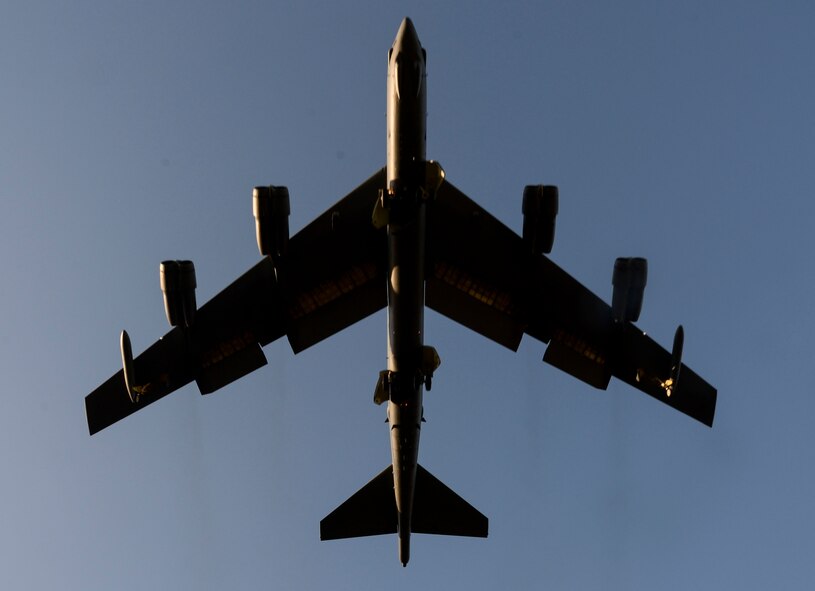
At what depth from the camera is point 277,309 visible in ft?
83.5

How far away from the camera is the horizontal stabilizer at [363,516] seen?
2759 centimetres

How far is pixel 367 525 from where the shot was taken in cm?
2762

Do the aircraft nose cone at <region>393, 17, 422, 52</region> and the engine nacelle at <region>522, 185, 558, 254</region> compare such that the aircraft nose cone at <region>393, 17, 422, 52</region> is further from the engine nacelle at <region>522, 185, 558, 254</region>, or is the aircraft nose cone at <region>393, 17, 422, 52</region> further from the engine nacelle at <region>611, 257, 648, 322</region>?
the engine nacelle at <region>611, 257, 648, 322</region>

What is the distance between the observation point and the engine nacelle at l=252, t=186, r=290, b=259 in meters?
21.9

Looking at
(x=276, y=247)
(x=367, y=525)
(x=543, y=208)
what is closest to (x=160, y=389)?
(x=276, y=247)

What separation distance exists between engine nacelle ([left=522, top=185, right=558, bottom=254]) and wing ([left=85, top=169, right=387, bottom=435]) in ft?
14.5

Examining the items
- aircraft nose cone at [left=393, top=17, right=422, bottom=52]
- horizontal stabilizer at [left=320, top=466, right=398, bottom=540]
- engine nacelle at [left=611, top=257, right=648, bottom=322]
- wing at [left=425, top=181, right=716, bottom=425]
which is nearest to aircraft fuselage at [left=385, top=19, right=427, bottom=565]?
aircraft nose cone at [left=393, top=17, right=422, bottom=52]

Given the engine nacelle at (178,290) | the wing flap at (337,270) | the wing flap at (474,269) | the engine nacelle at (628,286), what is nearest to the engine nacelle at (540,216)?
the wing flap at (474,269)

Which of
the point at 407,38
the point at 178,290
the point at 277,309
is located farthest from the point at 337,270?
the point at 407,38

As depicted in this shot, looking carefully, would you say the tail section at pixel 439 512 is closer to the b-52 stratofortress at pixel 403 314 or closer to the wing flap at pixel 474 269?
the b-52 stratofortress at pixel 403 314

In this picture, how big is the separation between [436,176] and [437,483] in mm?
11736

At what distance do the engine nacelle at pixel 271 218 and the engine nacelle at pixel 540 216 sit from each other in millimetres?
6543

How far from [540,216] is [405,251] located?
405cm

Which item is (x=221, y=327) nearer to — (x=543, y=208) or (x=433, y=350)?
(x=433, y=350)
